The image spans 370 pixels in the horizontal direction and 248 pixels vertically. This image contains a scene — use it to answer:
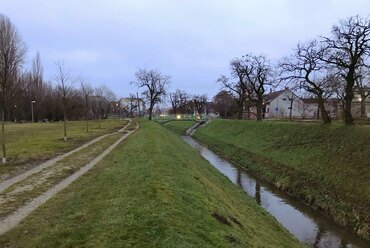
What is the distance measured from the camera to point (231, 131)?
6184 cm

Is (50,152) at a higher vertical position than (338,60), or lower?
lower

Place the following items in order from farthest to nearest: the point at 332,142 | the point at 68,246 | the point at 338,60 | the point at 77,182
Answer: the point at 338,60
the point at 332,142
the point at 77,182
the point at 68,246

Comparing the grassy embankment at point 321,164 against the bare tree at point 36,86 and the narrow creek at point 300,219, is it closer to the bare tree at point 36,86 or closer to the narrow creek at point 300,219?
the narrow creek at point 300,219

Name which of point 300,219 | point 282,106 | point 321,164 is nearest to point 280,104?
point 282,106

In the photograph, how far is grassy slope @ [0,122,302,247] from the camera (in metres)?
9.49

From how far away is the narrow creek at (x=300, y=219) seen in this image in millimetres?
16828

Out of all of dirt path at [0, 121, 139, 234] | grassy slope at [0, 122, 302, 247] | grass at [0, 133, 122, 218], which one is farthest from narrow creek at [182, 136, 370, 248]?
grass at [0, 133, 122, 218]

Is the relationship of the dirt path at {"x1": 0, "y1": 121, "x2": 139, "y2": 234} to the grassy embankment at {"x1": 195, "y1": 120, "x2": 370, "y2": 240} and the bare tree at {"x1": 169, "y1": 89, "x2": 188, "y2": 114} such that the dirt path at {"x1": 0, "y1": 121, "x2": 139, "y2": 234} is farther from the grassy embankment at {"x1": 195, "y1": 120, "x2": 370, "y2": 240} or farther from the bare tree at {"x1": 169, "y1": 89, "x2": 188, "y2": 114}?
the bare tree at {"x1": 169, "y1": 89, "x2": 188, "y2": 114}

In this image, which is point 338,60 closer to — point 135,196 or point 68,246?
point 135,196

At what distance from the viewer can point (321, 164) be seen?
27.4 metres

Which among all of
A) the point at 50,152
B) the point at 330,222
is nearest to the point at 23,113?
the point at 50,152

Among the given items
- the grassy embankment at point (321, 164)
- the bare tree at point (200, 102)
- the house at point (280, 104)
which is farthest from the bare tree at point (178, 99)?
the grassy embankment at point (321, 164)

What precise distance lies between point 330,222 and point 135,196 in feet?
34.9

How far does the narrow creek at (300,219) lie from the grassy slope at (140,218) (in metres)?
1.59
